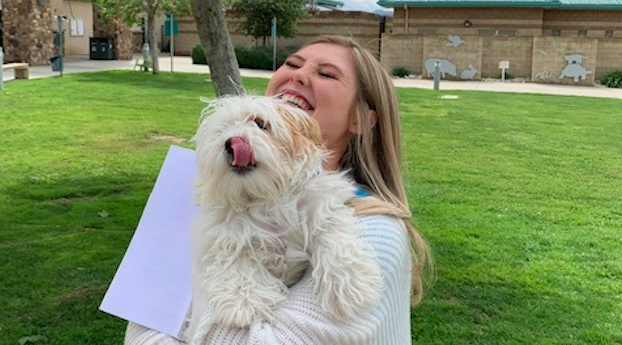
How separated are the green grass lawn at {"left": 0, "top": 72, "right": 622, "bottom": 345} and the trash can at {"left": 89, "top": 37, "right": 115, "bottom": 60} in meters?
19.7

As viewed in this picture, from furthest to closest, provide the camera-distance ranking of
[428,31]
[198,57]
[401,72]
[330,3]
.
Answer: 1. [330,3]
2. [198,57]
3. [428,31]
4. [401,72]

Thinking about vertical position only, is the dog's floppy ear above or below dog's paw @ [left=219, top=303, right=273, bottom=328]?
above

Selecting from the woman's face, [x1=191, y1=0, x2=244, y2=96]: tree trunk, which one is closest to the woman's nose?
the woman's face

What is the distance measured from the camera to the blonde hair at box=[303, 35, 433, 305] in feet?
5.91

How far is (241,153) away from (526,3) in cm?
3268

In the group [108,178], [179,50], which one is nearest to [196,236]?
[108,178]

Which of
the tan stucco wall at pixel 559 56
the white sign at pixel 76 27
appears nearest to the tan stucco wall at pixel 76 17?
the white sign at pixel 76 27

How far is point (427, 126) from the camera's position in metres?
14.3

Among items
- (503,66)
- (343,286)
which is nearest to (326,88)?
(343,286)

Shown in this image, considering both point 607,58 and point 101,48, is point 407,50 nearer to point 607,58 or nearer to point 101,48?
point 607,58

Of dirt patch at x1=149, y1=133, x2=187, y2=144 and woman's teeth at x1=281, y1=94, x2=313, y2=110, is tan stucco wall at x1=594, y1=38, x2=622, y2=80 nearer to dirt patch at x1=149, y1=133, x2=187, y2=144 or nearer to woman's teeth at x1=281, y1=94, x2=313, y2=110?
dirt patch at x1=149, y1=133, x2=187, y2=144

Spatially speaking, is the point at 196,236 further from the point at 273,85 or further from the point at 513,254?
the point at 513,254

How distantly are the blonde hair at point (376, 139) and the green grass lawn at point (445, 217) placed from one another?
5.09ft

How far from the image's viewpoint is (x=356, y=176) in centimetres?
186
